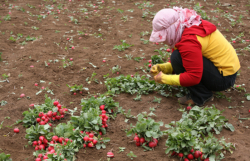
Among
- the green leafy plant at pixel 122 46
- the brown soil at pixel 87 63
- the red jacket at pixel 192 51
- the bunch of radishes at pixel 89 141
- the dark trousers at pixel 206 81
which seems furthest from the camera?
the green leafy plant at pixel 122 46

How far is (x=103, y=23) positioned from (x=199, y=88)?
4.35m

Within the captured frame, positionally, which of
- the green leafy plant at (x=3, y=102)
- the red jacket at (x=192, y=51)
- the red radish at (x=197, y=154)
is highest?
the red jacket at (x=192, y=51)

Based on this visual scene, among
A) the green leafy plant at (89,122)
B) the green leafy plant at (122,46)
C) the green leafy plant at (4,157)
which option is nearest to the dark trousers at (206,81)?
the green leafy plant at (89,122)

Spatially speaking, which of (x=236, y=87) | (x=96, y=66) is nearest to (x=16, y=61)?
(x=96, y=66)

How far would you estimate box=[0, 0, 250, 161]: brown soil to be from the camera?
2750 millimetres

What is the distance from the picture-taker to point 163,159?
244 cm

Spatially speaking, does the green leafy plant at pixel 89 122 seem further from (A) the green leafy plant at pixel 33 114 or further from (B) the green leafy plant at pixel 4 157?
(B) the green leafy plant at pixel 4 157

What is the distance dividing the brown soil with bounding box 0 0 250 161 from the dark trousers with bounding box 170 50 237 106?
30cm

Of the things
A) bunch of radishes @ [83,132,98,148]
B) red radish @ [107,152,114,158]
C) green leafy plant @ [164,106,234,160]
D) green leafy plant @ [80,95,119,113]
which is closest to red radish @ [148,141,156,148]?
green leafy plant @ [164,106,234,160]

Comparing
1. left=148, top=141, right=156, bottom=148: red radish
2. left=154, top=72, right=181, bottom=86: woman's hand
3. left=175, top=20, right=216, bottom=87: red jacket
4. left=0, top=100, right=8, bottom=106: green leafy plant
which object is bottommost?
left=0, top=100, right=8, bottom=106: green leafy plant

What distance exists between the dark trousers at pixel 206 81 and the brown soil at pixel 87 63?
30cm

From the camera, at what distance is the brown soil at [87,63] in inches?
108

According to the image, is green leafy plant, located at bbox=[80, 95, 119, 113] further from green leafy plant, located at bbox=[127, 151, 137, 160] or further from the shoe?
the shoe

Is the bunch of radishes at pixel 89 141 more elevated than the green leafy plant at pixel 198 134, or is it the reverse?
the green leafy plant at pixel 198 134
